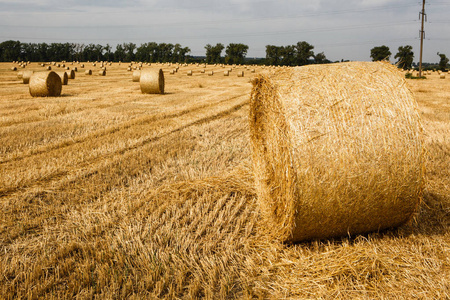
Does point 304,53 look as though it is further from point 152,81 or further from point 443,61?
point 152,81

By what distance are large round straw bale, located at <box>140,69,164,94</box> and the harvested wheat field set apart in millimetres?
10335

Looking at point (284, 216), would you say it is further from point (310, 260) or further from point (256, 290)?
point (256, 290)

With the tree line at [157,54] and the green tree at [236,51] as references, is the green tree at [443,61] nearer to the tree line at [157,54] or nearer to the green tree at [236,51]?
the tree line at [157,54]

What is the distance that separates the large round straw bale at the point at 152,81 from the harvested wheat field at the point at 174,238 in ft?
33.9

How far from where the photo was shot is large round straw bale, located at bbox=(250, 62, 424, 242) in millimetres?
3277

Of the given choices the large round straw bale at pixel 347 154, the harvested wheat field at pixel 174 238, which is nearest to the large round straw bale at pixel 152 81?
the harvested wheat field at pixel 174 238

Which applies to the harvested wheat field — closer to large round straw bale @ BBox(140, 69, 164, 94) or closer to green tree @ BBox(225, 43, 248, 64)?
large round straw bale @ BBox(140, 69, 164, 94)

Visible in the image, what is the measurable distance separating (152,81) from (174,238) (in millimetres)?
14485

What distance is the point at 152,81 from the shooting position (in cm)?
1702

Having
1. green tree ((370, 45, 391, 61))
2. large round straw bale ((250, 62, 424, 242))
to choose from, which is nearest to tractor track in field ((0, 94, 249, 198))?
large round straw bale ((250, 62, 424, 242))

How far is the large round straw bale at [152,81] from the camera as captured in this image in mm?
16897

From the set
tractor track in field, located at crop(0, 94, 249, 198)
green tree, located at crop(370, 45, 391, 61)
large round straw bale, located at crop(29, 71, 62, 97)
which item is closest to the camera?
tractor track in field, located at crop(0, 94, 249, 198)

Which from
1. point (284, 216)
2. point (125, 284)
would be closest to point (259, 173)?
point (284, 216)

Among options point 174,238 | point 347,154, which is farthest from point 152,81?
point 347,154
